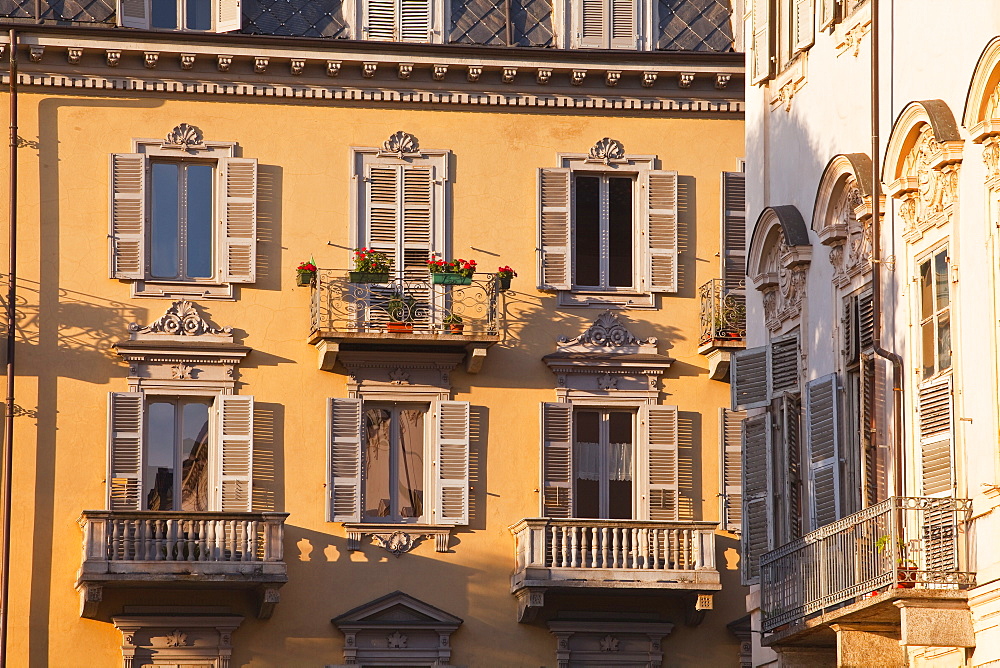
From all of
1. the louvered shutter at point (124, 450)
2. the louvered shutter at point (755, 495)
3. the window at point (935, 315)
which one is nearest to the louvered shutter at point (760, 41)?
the louvered shutter at point (755, 495)

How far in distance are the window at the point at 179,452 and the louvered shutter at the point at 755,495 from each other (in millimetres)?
9078

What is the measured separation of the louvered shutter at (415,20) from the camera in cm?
2994

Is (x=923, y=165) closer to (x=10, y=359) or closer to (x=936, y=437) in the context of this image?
(x=936, y=437)

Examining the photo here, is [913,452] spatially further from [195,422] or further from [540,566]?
[195,422]

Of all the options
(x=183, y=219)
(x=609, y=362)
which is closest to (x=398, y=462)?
(x=609, y=362)

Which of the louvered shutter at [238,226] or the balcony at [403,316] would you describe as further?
the louvered shutter at [238,226]

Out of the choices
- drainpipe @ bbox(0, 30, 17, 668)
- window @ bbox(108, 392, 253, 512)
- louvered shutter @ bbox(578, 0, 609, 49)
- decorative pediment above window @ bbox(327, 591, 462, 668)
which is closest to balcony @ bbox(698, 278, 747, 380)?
louvered shutter @ bbox(578, 0, 609, 49)

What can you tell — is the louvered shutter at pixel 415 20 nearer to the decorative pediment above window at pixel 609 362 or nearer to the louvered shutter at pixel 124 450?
the decorative pediment above window at pixel 609 362

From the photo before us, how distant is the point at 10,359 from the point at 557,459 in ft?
24.5

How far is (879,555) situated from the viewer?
16703 mm

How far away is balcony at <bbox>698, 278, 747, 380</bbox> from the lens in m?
29.2

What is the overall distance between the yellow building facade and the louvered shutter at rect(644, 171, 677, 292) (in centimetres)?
4

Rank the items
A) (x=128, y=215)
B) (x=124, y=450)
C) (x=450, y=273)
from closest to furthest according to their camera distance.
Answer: (x=124, y=450) < (x=450, y=273) < (x=128, y=215)

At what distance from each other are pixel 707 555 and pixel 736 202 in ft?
16.7
